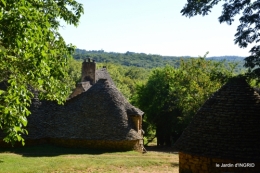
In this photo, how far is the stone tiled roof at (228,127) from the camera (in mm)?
10328

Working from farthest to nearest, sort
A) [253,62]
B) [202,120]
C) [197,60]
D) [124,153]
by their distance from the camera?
[197,60] < [124,153] < [253,62] < [202,120]

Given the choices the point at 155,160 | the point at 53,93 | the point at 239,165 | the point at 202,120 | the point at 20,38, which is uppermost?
the point at 20,38

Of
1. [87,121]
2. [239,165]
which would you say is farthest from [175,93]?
[239,165]

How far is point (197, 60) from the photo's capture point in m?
33.3

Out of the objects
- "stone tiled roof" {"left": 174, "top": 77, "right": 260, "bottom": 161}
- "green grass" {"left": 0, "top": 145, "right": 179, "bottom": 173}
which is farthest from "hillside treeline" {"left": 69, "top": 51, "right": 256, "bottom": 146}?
"stone tiled roof" {"left": 174, "top": 77, "right": 260, "bottom": 161}

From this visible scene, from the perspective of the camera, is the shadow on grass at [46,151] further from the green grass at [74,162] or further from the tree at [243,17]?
the tree at [243,17]

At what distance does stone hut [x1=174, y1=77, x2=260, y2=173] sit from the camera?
10.2 m

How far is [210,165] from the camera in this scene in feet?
35.2

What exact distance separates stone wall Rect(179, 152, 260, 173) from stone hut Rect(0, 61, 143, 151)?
12.7m

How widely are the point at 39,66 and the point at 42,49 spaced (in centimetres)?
64

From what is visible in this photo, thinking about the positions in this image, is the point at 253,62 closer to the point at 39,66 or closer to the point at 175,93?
the point at 39,66

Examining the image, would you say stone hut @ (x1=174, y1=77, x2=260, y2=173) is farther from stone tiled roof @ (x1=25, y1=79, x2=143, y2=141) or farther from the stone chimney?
the stone chimney

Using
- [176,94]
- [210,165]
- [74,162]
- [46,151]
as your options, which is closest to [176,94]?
[176,94]

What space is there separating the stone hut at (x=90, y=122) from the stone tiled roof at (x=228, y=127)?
1299 cm
